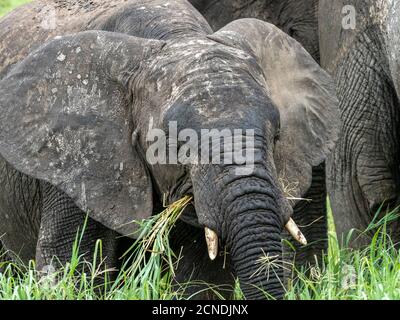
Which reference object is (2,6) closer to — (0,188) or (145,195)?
(0,188)

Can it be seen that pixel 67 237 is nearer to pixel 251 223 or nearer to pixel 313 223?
pixel 251 223

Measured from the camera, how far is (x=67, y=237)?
715 centimetres

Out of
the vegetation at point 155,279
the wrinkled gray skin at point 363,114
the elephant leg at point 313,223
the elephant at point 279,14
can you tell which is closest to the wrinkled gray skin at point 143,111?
the vegetation at point 155,279

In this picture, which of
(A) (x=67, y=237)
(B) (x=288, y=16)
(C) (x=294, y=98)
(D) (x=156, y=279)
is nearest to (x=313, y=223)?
(B) (x=288, y=16)

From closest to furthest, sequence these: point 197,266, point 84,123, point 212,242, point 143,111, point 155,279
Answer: point 212,242, point 155,279, point 143,111, point 84,123, point 197,266

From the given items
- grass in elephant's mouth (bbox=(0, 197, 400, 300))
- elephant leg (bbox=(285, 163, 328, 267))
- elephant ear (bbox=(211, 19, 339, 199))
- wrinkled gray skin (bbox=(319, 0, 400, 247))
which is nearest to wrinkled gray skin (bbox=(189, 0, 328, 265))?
elephant leg (bbox=(285, 163, 328, 267))

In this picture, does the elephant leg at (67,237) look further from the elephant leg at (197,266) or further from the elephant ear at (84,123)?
the elephant leg at (197,266)

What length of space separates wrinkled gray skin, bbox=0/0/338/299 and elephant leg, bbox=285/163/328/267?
112cm

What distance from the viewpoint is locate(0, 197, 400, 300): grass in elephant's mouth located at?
6535 mm

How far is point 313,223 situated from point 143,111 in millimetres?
1799
